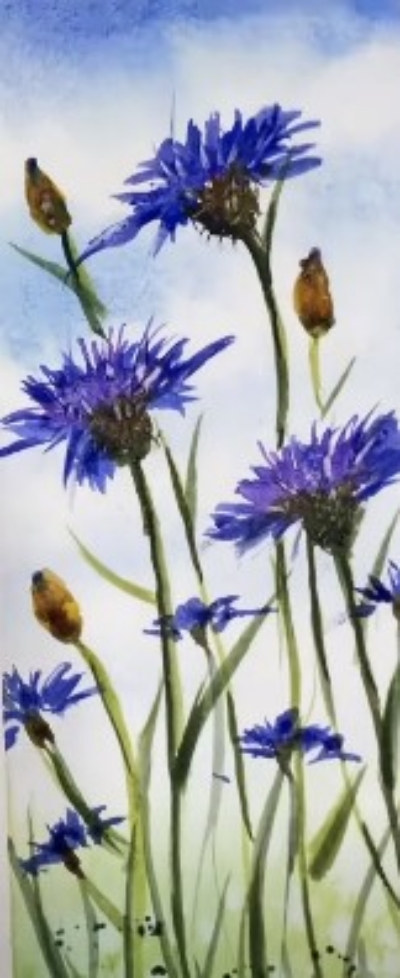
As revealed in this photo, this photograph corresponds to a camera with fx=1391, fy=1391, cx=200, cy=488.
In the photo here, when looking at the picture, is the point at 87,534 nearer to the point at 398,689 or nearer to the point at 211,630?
the point at 211,630

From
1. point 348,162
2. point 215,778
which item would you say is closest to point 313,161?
point 348,162

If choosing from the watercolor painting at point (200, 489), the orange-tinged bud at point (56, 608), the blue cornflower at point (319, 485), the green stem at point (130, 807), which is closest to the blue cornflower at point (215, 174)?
the watercolor painting at point (200, 489)

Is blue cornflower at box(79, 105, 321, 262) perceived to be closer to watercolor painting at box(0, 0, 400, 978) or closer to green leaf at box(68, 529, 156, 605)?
watercolor painting at box(0, 0, 400, 978)

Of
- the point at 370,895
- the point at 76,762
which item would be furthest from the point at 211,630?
the point at 370,895

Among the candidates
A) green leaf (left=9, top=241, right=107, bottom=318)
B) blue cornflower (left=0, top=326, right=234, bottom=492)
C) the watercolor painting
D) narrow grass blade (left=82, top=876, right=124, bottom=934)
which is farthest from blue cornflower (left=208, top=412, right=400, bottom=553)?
narrow grass blade (left=82, top=876, right=124, bottom=934)

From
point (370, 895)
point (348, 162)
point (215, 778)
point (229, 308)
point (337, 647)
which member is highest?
point (348, 162)

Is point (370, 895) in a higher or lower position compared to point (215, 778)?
lower
